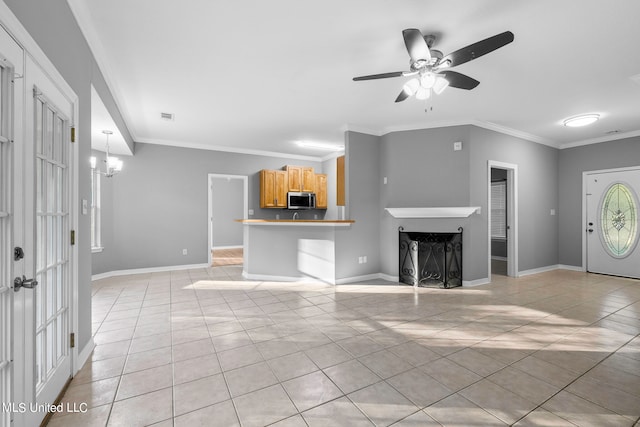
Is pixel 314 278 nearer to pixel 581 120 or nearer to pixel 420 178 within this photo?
pixel 420 178

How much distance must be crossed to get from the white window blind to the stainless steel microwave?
14.6ft

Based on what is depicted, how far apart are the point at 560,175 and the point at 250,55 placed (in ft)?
21.7

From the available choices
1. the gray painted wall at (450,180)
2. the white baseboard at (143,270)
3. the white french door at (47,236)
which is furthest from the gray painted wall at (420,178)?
the white french door at (47,236)

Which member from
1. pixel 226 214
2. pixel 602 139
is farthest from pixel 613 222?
pixel 226 214

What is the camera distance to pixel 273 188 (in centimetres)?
668

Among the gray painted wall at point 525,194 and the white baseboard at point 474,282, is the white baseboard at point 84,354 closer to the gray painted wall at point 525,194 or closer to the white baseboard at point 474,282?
the white baseboard at point 474,282

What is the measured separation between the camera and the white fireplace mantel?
4.48 metres

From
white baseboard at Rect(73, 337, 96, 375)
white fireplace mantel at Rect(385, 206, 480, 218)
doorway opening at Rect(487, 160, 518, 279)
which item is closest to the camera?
white baseboard at Rect(73, 337, 96, 375)

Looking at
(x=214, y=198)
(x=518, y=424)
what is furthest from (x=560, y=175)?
(x=214, y=198)

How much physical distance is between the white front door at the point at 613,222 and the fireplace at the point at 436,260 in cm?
322

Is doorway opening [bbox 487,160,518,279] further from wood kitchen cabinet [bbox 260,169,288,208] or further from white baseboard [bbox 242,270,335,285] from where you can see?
wood kitchen cabinet [bbox 260,169,288,208]

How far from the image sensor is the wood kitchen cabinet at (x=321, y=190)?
728cm

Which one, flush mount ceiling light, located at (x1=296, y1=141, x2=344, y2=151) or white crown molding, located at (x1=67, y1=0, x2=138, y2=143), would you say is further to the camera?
flush mount ceiling light, located at (x1=296, y1=141, x2=344, y2=151)

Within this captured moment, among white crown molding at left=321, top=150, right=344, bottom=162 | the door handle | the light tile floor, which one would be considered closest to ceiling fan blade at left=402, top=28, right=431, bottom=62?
the light tile floor
